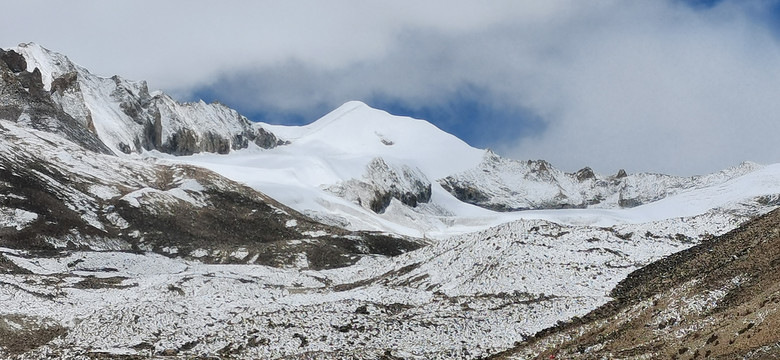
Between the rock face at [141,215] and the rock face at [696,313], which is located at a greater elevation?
the rock face at [696,313]

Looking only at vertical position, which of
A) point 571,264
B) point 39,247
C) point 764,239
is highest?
point 764,239

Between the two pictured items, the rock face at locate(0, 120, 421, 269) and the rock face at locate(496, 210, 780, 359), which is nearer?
the rock face at locate(496, 210, 780, 359)

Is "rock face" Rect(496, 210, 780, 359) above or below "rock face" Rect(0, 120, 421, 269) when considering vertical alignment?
above

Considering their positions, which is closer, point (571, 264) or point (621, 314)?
point (621, 314)

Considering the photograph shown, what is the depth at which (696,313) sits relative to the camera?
44.2 m

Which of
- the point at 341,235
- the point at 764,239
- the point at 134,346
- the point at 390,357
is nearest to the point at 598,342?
the point at 390,357

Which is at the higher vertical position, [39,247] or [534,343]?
[534,343]

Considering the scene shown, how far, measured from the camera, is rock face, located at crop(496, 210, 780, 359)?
35.8 metres

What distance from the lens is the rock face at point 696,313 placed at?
3578cm

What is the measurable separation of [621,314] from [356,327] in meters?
17.6

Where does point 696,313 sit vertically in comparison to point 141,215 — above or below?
above

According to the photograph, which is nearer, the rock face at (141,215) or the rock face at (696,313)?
the rock face at (696,313)

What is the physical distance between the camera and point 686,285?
49.4 m

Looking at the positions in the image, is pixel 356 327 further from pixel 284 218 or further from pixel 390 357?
pixel 284 218
